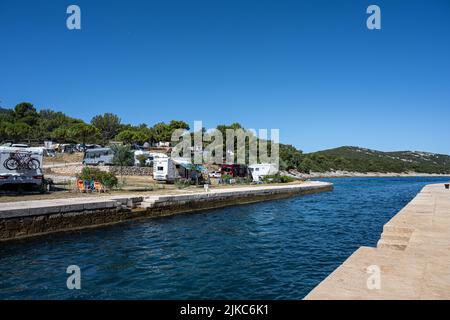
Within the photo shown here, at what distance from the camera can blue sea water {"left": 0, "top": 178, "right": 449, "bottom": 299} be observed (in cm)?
760

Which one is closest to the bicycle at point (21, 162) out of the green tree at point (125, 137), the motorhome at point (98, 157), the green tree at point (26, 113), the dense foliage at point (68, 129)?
the motorhome at point (98, 157)

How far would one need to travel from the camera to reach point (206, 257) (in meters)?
10.5

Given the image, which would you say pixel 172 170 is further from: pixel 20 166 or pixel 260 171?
pixel 260 171

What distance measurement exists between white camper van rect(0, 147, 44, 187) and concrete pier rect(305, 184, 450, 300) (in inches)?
729

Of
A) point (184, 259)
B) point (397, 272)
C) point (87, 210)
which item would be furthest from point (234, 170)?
point (397, 272)

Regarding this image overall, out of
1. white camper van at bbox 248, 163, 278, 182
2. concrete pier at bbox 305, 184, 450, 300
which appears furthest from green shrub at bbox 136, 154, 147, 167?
concrete pier at bbox 305, 184, 450, 300

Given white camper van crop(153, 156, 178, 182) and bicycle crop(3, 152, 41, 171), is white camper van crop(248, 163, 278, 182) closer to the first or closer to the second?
white camper van crop(153, 156, 178, 182)

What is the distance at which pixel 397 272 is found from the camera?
527 cm

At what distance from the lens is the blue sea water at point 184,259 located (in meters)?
7.60

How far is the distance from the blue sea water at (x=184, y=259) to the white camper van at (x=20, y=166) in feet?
23.9

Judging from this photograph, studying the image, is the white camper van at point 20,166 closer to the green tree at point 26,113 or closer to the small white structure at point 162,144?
the small white structure at point 162,144
